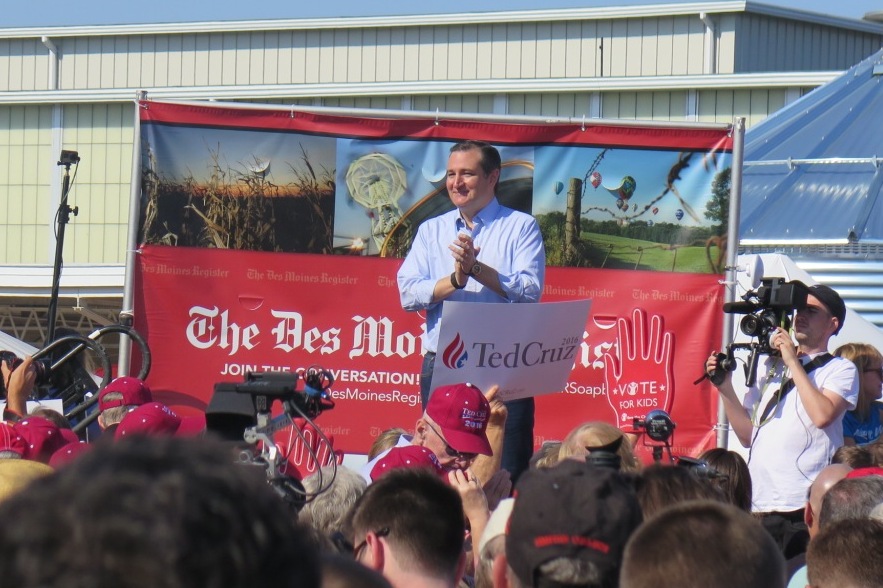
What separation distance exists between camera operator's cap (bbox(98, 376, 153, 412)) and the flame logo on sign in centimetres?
164

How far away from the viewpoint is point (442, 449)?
17.4 ft

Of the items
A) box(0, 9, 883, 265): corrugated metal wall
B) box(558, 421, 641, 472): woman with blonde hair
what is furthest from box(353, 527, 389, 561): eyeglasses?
box(0, 9, 883, 265): corrugated metal wall

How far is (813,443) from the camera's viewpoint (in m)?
6.16

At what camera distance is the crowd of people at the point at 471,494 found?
1.04 meters

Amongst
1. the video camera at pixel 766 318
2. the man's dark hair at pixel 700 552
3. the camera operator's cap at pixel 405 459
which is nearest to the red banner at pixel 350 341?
the video camera at pixel 766 318

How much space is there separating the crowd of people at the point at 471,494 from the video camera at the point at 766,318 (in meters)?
0.08

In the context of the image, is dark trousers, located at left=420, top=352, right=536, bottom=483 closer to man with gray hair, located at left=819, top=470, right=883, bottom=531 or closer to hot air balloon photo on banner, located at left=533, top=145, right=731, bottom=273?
hot air balloon photo on banner, located at left=533, top=145, right=731, bottom=273

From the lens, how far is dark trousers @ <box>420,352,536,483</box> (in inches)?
259

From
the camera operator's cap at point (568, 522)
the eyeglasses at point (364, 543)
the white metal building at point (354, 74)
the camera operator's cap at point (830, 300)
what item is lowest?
the eyeglasses at point (364, 543)

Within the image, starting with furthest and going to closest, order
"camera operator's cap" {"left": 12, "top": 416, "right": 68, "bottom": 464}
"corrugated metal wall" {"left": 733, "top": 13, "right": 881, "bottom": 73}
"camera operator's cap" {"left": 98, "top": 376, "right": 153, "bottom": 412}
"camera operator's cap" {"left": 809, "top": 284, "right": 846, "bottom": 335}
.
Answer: "corrugated metal wall" {"left": 733, "top": 13, "right": 881, "bottom": 73}, "camera operator's cap" {"left": 98, "top": 376, "right": 153, "bottom": 412}, "camera operator's cap" {"left": 809, "top": 284, "right": 846, "bottom": 335}, "camera operator's cap" {"left": 12, "top": 416, "right": 68, "bottom": 464}

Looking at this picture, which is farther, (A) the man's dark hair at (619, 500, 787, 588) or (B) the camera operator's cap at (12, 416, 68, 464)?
(B) the camera operator's cap at (12, 416, 68, 464)

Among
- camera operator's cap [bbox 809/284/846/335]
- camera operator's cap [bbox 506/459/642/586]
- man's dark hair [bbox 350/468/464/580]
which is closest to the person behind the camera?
camera operator's cap [bbox 506/459/642/586]

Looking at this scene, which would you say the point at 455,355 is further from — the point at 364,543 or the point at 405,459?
the point at 364,543

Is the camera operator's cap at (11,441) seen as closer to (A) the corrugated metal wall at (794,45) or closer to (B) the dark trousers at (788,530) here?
(B) the dark trousers at (788,530)
